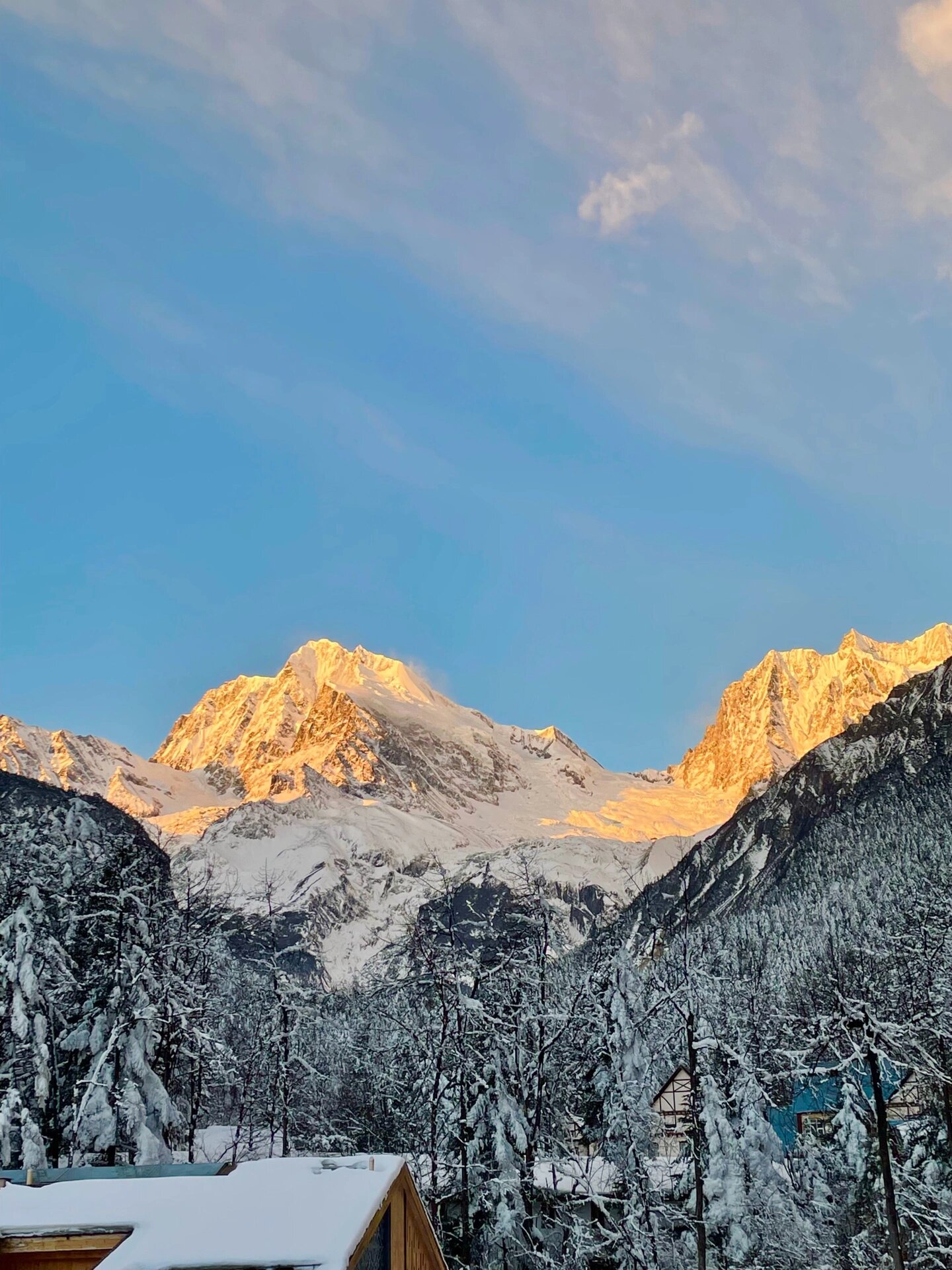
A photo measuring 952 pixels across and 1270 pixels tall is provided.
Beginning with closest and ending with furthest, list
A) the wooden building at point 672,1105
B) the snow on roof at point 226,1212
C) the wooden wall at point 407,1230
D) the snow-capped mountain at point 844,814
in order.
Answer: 1. the snow on roof at point 226,1212
2. the wooden wall at point 407,1230
3. the wooden building at point 672,1105
4. the snow-capped mountain at point 844,814

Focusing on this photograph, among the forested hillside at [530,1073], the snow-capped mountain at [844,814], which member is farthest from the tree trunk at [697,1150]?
the snow-capped mountain at [844,814]

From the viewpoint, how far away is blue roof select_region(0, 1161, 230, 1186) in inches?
372

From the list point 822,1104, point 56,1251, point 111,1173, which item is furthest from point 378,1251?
point 822,1104

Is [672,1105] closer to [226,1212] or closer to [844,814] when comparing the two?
[226,1212]

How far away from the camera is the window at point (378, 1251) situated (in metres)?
7.63

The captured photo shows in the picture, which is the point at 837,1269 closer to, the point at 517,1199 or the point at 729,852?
the point at 517,1199

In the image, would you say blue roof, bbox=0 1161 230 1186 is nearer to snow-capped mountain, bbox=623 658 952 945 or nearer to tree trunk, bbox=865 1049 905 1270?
tree trunk, bbox=865 1049 905 1270

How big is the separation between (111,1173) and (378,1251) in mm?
3003

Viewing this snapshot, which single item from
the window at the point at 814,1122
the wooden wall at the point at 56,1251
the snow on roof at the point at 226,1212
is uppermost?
the snow on roof at the point at 226,1212

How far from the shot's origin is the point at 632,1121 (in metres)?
22.1

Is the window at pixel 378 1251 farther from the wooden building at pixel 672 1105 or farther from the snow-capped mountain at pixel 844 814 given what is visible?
the snow-capped mountain at pixel 844 814

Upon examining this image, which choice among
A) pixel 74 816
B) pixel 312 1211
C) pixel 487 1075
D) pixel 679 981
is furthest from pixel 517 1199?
pixel 74 816

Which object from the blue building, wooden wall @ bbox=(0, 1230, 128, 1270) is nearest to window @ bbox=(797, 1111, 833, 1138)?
the blue building

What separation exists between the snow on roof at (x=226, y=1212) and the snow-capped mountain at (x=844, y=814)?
9869cm
